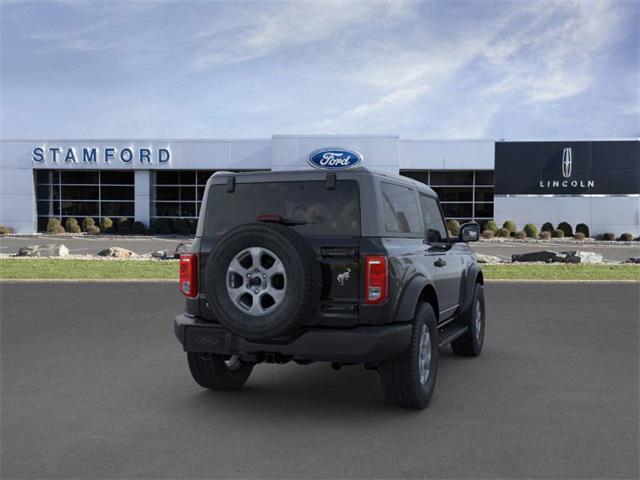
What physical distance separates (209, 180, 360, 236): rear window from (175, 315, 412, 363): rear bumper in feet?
2.60

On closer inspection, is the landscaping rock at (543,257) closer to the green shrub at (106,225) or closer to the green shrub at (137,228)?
the green shrub at (137,228)

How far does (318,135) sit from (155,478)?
37106 mm

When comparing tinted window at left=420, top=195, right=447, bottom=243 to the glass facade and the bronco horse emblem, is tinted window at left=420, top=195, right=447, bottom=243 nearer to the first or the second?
the bronco horse emblem

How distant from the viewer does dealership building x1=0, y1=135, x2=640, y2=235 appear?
4003cm

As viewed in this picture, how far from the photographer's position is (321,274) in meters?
4.98

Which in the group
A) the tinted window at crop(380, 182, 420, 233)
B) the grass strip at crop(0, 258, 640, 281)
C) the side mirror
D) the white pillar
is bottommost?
the grass strip at crop(0, 258, 640, 281)

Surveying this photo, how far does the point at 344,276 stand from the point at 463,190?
38.4 meters

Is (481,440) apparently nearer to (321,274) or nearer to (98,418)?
(321,274)

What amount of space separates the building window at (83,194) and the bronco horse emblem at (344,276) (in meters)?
41.5

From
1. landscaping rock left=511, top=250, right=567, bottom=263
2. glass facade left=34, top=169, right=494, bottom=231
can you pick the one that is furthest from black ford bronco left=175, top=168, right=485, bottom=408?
glass facade left=34, top=169, right=494, bottom=231

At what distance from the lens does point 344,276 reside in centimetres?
500

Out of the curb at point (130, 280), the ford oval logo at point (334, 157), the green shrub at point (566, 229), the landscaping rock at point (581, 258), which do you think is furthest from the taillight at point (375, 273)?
the green shrub at point (566, 229)

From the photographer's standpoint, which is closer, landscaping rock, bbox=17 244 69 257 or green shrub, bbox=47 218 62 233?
landscaping rock, bbox=17 244 69 257

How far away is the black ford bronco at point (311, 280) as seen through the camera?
4.85 m
